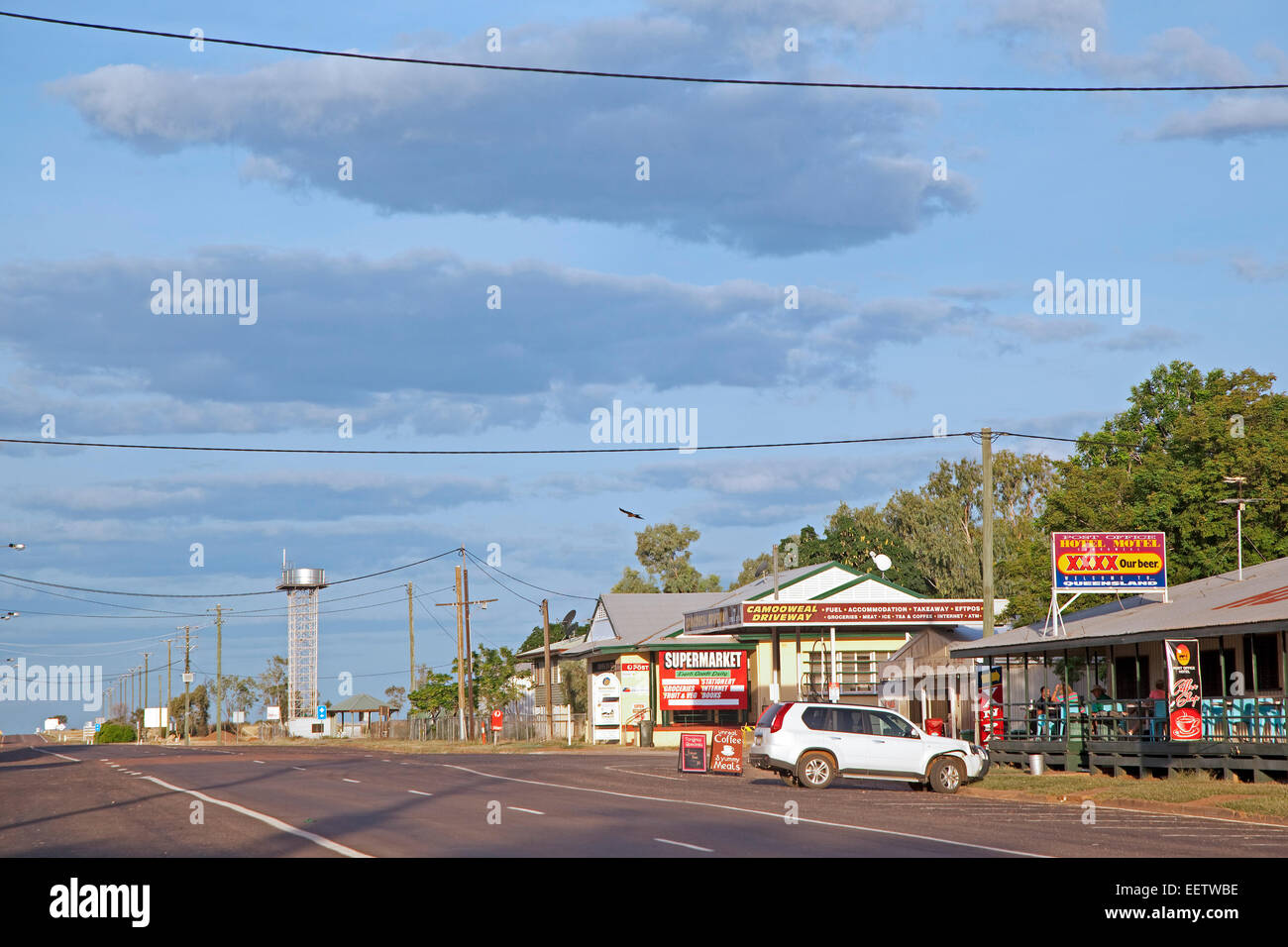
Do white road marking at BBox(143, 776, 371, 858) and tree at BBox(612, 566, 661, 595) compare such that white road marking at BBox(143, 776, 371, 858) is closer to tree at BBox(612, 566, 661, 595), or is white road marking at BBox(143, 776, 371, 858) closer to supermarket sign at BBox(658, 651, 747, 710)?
supermarket sign at BBox(658, 651, 747, 710)

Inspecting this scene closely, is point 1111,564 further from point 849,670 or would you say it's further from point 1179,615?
point 849,670

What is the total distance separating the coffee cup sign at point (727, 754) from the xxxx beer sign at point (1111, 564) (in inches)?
353

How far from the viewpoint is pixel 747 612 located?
172 ft

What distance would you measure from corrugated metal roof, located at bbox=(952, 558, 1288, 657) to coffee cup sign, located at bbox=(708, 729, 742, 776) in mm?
6769

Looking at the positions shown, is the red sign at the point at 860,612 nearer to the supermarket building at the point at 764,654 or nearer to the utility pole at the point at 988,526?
the supermarket building at the point at 764,654

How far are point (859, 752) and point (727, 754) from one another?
24.3 feet

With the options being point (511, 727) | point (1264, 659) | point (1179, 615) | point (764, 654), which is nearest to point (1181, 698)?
point (1179, 615)

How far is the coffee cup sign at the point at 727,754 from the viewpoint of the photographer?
3559 centimetres

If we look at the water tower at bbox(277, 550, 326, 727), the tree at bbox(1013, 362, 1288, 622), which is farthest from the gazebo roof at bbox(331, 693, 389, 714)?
the tree at bbox(1013, 362, 1288, 622)

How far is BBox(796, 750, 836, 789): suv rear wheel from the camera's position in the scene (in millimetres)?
28859

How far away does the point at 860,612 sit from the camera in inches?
2109

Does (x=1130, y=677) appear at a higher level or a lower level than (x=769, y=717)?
higher
